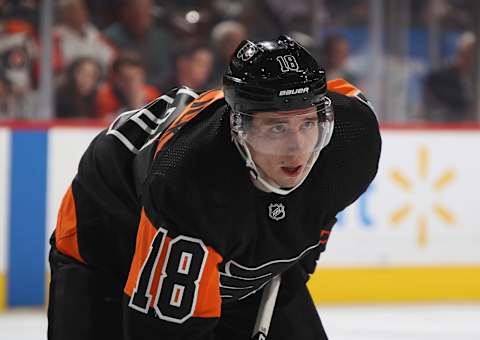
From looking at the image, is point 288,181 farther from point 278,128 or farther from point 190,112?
point 190,112

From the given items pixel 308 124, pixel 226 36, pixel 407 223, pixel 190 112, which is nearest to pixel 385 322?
pixel 407 223

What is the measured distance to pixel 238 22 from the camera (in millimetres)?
5383

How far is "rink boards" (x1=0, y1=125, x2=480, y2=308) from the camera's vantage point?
451cm

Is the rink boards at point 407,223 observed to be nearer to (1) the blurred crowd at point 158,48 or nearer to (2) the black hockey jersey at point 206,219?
(1) the blurred crowd at point 158,48

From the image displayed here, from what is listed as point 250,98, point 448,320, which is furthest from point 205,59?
point 250,98

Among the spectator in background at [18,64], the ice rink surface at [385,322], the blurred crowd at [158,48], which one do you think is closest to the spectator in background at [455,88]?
the blurred crowd at [158,48]

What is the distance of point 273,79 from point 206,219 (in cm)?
27

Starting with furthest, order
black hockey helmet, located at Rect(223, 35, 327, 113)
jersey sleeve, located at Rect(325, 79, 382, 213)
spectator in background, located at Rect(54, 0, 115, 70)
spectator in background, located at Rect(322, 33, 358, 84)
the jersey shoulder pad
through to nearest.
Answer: spectator in background, located at Rect(322, 33, 358, 84)
spectator in background, located at Rect(54, 0, 115, 70)
the jersey shoulder pad
jersey sleeve, located at Rect(325, 79, 382, 213)
black hockey helmet, located at Rect(223, 35, 327, 113)

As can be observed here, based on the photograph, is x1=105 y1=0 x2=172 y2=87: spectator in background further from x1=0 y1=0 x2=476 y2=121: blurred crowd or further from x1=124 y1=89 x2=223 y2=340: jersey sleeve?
x1=124 y1=89 x2=223 y2=340: jersey sleeve

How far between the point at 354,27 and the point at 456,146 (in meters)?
1.17

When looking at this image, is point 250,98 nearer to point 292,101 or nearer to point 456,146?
point 292,101

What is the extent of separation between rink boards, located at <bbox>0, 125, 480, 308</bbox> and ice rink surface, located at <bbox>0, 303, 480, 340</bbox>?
0.51 ft

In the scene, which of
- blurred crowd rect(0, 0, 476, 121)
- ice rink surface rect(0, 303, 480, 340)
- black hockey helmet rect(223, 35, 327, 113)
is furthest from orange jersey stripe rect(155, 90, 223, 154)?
blurred crowd rect(0, 0, 476, 121)

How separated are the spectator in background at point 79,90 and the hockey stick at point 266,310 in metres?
3.13
